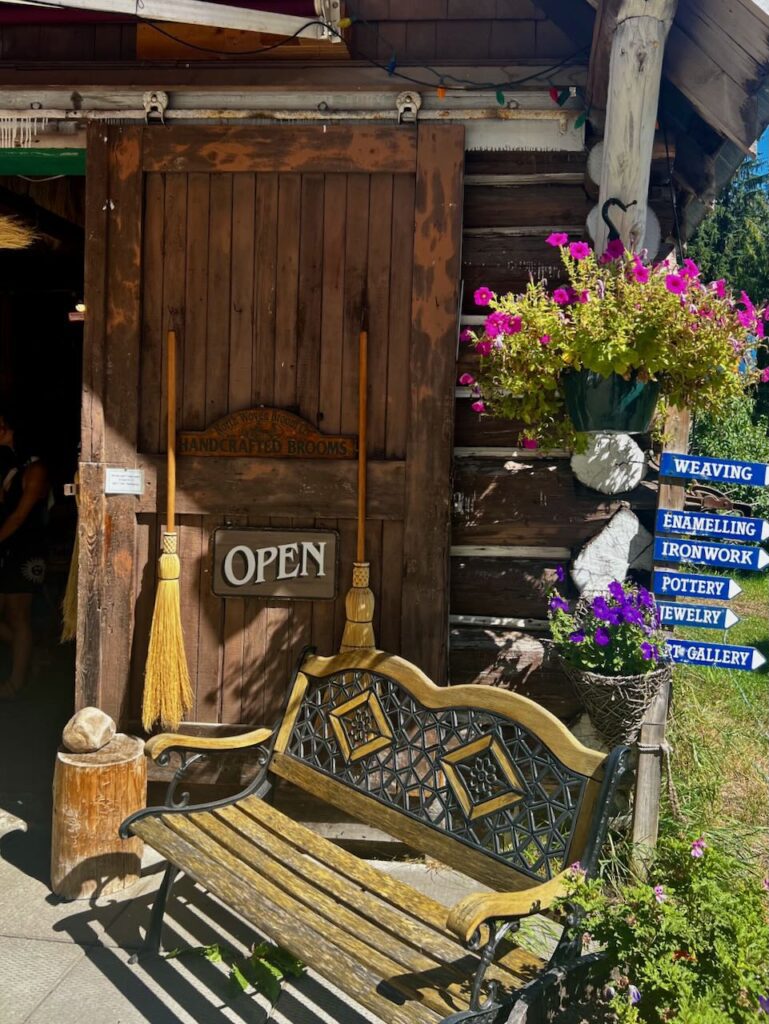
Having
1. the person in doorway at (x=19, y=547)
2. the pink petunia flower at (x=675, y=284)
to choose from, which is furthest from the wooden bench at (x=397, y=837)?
the person in doorway at (x=19, y=547)

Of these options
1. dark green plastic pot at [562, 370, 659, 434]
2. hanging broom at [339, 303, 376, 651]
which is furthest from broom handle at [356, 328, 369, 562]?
dark green plastic pot at [562, 370, 659, 434]

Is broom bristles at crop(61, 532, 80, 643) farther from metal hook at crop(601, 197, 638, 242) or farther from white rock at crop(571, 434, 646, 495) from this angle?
metal hook at crop(601, 197, 638, 242)

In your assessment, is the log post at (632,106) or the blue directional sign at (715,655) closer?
the log post at (632,106)

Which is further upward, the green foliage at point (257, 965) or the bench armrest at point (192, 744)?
the bench armrest at point (192, 744)

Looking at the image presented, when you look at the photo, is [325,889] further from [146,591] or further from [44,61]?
[44,61]

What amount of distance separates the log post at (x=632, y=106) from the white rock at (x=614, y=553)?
112cm

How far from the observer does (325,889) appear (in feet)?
9.07

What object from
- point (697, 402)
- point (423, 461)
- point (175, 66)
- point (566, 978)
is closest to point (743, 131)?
point (697, 402)

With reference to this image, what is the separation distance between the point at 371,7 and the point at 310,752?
3.00m

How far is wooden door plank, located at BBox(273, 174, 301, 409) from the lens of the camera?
3.81 metres

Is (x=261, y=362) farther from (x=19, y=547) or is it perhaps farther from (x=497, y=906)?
(x=19, y=547)

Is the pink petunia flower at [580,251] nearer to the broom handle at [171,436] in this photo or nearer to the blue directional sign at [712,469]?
the blue directional sign at [712,469]

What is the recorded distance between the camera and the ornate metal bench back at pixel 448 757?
8.87ft

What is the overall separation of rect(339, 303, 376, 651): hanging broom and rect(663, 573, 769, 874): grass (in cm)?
137
